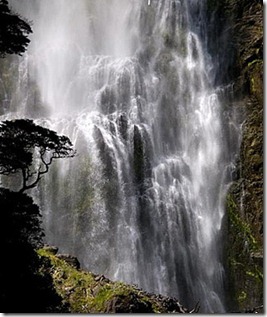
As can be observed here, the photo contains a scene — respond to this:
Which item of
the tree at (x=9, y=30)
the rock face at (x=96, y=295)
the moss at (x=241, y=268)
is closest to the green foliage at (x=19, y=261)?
the rock face at (x=96, y=295)

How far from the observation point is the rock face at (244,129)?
33.3 feet

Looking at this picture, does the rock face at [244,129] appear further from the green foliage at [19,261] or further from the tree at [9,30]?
the tree at [9,30]

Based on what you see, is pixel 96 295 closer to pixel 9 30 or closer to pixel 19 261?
pixel 19 261

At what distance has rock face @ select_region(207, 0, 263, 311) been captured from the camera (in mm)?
10141

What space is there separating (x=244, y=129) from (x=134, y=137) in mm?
3011

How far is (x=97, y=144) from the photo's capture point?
1162 centimetres

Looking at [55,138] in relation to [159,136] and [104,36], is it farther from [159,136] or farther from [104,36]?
[104,36]

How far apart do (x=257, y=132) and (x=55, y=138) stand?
27.5 feet

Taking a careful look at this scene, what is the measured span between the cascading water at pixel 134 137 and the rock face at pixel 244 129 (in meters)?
0.37

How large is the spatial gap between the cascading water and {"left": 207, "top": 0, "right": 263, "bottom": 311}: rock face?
0.37 meters

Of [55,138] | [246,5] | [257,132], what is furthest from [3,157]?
[246,5]

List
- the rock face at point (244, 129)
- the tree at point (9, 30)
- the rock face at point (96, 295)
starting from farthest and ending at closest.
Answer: the rock face at point (244, 129) < the rock face at point (96, 295) < the tree at point (9, 30)

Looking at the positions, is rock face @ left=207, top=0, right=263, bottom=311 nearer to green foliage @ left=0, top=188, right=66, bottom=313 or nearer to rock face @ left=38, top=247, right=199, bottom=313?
rock face @ left=38, top=247, right=199, bottom=313

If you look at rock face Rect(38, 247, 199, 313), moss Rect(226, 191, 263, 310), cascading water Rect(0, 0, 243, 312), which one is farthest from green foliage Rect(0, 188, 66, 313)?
moss Rect(226, 191, 263, 310)
